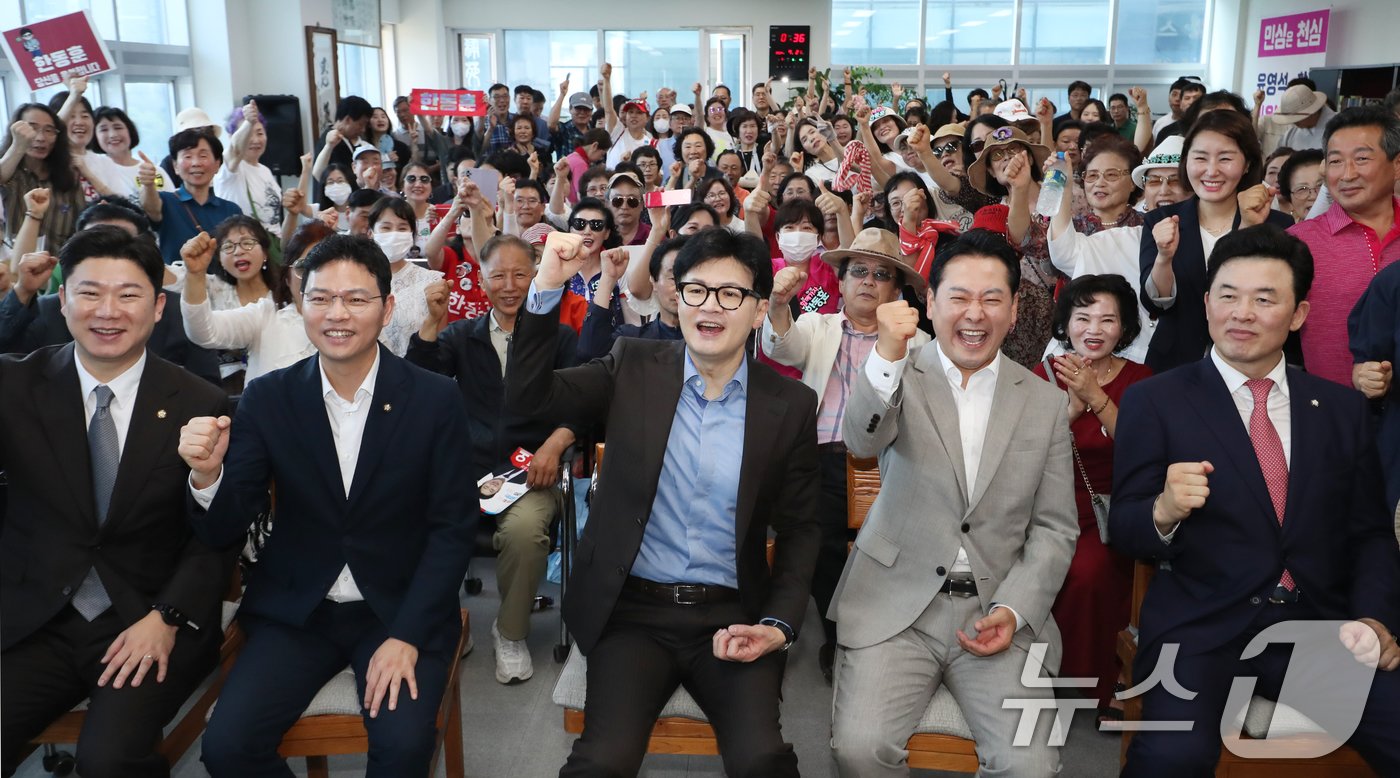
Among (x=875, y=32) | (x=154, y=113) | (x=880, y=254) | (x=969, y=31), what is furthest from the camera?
(x=875, y=32)

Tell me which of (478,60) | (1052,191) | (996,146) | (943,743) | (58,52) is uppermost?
(478,60)

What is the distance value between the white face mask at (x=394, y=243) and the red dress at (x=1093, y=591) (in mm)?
2762

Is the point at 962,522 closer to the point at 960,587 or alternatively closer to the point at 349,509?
the point at 960,587

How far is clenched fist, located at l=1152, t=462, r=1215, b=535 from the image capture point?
7.16 feet

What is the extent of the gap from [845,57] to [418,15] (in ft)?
22.4

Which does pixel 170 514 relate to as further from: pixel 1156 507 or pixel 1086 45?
pixel 1086 45

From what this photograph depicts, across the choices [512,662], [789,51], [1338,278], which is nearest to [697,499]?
[512,662]

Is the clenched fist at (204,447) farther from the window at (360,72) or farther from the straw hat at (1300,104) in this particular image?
the window at (360,72)

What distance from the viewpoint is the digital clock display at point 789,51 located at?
13.0 meters

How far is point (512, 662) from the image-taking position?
3281mm

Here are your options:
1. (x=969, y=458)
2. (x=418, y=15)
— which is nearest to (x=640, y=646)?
(x=969, y=458)

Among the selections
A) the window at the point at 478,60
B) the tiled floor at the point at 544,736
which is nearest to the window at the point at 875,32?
the window at the point at 478,60

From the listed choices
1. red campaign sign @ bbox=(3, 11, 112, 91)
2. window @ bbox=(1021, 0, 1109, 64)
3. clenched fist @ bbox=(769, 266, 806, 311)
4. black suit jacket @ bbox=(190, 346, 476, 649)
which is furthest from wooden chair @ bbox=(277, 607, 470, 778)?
window @ bbox=(1021, 0, 1109, 64)

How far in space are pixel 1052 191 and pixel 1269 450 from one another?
1801 mm
